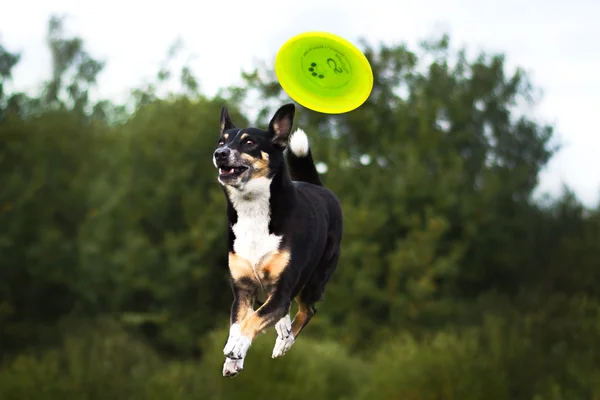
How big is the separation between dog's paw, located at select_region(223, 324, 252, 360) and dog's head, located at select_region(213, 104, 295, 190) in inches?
35.5

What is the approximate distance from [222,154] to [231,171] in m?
0.16

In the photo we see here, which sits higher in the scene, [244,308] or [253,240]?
[253,240]

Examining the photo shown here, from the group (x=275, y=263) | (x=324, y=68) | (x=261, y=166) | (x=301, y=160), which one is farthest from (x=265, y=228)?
(x=301, y=160)

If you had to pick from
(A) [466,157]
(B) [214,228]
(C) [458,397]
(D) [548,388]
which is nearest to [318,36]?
(C) [458,397]

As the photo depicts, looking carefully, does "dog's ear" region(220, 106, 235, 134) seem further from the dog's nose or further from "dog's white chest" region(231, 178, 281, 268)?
"dog's white chest" region(231, 178, 281, 268)

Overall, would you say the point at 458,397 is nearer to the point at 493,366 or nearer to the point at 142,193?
the point at 493,366

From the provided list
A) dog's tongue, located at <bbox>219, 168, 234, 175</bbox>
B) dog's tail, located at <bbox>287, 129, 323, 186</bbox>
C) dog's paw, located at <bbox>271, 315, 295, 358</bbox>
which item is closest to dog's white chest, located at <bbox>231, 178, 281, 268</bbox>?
dog's tongue, located at <bbox>219, 168, 234, 175</bbox>

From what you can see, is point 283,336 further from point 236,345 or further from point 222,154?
point 222,154

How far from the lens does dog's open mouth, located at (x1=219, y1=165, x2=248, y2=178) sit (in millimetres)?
6695

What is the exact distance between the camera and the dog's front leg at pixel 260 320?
21.6 feet

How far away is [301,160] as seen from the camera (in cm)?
835

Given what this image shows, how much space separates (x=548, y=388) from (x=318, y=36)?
3256 cm

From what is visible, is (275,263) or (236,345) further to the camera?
(275,263)

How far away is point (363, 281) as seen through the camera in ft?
179
